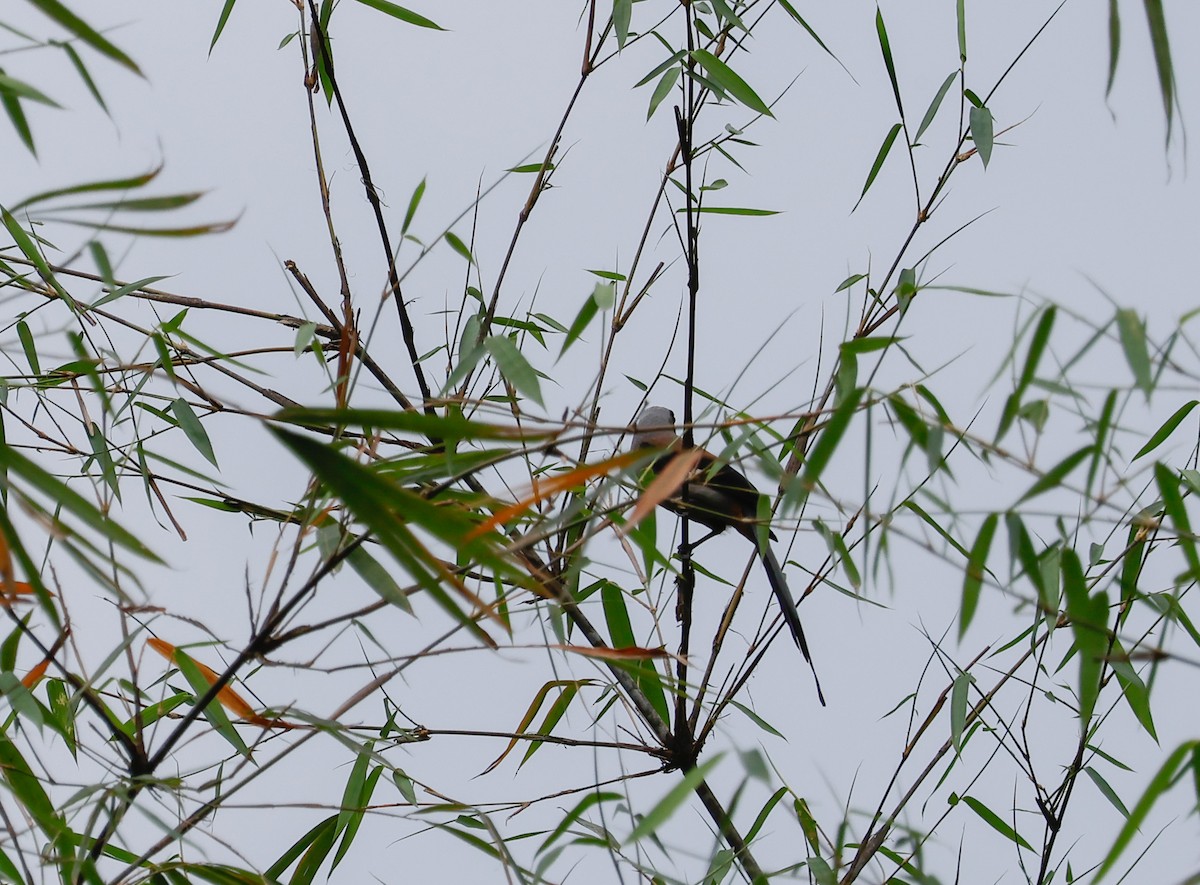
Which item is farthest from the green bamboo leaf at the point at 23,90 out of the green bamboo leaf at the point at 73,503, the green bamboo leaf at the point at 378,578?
the green bamboo leaf at the point at 378,578

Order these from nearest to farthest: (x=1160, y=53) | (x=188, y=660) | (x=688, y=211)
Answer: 1. (x=1160, y=53)
2. (x=188, y=660)
3. (x=688, y=211)

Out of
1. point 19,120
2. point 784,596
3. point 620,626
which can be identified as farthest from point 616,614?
point 19,120

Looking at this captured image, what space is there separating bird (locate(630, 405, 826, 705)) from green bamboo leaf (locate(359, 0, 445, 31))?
61 centimetres

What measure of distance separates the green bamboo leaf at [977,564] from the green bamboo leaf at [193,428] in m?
1.02

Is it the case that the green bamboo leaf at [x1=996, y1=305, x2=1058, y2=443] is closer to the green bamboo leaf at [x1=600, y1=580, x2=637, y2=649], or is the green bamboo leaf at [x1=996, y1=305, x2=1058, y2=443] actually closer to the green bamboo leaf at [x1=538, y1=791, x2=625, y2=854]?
the green bamboo leaf at [x1=538, y1=791, x2=625, y2=854]

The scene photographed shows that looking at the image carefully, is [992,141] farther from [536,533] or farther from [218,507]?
[218,507]

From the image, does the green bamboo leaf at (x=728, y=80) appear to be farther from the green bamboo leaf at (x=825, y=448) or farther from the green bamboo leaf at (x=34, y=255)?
the green bamboo leaf at (x=34, y=255)

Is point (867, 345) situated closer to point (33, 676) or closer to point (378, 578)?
point (378, 578)

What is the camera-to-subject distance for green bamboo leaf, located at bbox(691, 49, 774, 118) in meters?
1.43

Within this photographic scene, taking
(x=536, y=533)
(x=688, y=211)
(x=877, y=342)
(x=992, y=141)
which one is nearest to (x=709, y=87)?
(x=688, y=211)

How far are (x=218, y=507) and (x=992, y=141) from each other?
1215 millimetres

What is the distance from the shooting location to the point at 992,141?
5.00ft

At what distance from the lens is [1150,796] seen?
0.81m

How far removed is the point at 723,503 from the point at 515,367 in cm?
128
